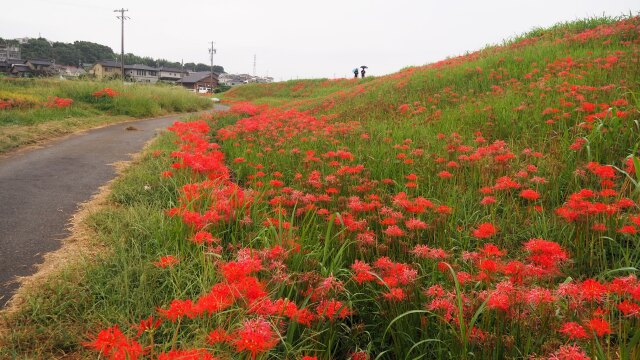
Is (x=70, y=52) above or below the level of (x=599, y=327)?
above

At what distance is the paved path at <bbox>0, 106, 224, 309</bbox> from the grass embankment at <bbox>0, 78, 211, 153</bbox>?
Result: 79 centimetres

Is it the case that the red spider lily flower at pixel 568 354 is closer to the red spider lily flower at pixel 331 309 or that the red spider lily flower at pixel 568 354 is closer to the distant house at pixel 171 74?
the red spider lily flower at pixel 331 309

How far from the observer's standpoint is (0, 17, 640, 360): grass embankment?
6.23 feet

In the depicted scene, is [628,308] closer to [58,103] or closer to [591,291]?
[591,291]

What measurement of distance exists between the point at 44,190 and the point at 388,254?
15.5ft

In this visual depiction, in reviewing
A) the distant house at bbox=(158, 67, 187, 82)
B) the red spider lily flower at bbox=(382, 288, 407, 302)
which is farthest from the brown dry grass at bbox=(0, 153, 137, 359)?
the distant house at bbox=(158, 67, 187, 82)

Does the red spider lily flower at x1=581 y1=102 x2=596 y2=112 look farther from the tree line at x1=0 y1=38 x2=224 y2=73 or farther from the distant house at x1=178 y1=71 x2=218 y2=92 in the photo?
the tree line at x1=0 y1=38 x2=224 y2=73

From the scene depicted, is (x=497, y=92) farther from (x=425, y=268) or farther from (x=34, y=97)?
(x=34, y=97)

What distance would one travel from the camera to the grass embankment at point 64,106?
9.20m

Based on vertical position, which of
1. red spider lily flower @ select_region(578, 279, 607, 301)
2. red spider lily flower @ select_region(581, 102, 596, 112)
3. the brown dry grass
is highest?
red spider lily flower @ select_region(581, 102, 596, 112)

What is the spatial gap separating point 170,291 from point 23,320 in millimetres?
877

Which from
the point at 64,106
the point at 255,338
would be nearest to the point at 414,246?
the point at 255,338

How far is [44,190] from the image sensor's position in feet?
16.8

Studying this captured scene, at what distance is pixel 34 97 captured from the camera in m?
13.0
